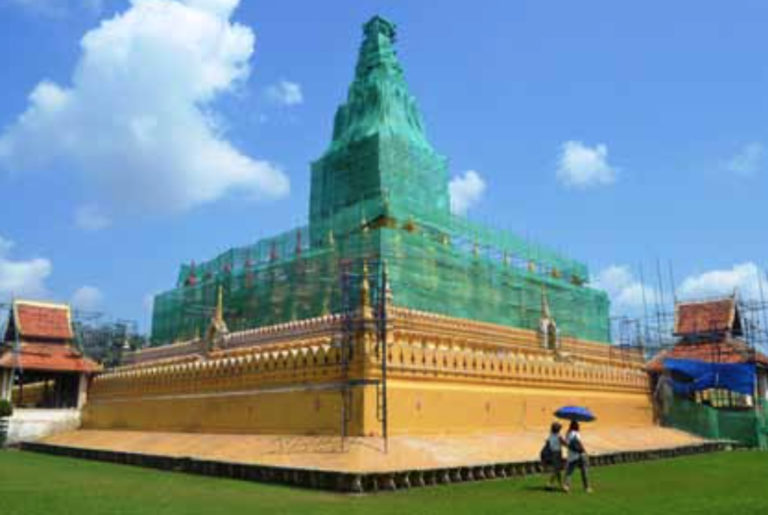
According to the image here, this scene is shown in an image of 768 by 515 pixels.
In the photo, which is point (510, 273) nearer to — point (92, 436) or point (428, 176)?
point (428, 176)

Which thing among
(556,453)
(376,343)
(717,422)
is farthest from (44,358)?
(717,422)

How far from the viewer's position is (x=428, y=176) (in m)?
40.9

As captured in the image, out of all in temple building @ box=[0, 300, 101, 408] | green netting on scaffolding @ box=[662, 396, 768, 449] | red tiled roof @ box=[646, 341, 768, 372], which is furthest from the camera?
temple building @ box=[0, 300, 101, 408]

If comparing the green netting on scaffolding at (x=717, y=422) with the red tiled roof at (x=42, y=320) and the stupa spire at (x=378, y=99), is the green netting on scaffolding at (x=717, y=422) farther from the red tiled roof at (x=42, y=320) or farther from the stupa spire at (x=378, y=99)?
the red tiled roof at (x=42, y=320)

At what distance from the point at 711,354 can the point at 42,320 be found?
34.7 m

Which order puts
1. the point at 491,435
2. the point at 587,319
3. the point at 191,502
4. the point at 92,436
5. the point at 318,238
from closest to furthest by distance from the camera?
the point at 191,502 → the point at 491,435 → the point at 92,436 → the point at 318,238 → the point at 587,319

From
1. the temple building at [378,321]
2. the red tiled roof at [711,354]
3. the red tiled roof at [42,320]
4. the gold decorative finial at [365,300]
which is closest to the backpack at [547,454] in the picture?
the temple building at [378,321]

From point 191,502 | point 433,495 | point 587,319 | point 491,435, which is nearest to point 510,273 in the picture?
point 587,319

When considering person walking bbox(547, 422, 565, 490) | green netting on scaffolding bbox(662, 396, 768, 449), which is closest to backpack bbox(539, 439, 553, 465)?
person walking bbox(547, 422, 565, 490)

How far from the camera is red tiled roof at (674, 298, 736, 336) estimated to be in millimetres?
37844

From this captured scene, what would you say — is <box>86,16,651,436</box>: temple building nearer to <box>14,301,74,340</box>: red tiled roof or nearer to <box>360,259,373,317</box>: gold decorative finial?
<box>360,259,373,317</box>: gold decorative finial

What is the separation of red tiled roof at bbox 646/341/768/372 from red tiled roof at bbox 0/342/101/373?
2764cm

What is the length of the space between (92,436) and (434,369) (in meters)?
16.2

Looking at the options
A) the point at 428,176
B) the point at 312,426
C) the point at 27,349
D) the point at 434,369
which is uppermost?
the point at 428,176
